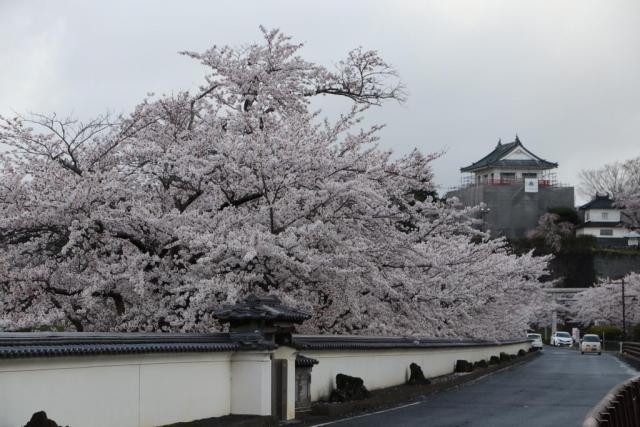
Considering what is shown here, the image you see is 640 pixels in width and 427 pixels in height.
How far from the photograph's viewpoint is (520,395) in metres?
24.7

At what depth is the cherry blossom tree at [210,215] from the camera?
18.3 m

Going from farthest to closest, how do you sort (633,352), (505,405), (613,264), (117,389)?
1. (613,264)
2. (633,352)
3. (505,405)
4. (117,389)

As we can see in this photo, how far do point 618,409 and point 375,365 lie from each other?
15771 millimetres

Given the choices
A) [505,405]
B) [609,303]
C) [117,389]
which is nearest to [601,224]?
[609,303]

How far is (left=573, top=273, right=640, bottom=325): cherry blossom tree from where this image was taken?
8831cm

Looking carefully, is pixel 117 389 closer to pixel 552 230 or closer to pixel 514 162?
pixel 552 230

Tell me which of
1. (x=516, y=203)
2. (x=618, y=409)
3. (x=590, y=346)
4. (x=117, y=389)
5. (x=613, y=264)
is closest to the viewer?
(x=618, y=409)

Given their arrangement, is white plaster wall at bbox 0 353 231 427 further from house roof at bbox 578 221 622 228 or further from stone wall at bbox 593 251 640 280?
house roof at bbox 578 221 622 228

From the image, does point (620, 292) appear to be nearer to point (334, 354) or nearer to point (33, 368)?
point (334, 354)

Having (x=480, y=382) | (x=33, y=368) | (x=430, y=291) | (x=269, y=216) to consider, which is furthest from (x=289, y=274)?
(x=480, y=382)

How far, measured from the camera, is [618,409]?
766cm

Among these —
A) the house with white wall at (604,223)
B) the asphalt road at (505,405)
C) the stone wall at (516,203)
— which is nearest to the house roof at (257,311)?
the asphalt road at (505,405)

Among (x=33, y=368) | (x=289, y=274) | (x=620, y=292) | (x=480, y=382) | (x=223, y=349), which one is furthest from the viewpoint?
(x=620, y=292)

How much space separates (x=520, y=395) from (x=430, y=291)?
4061mm
